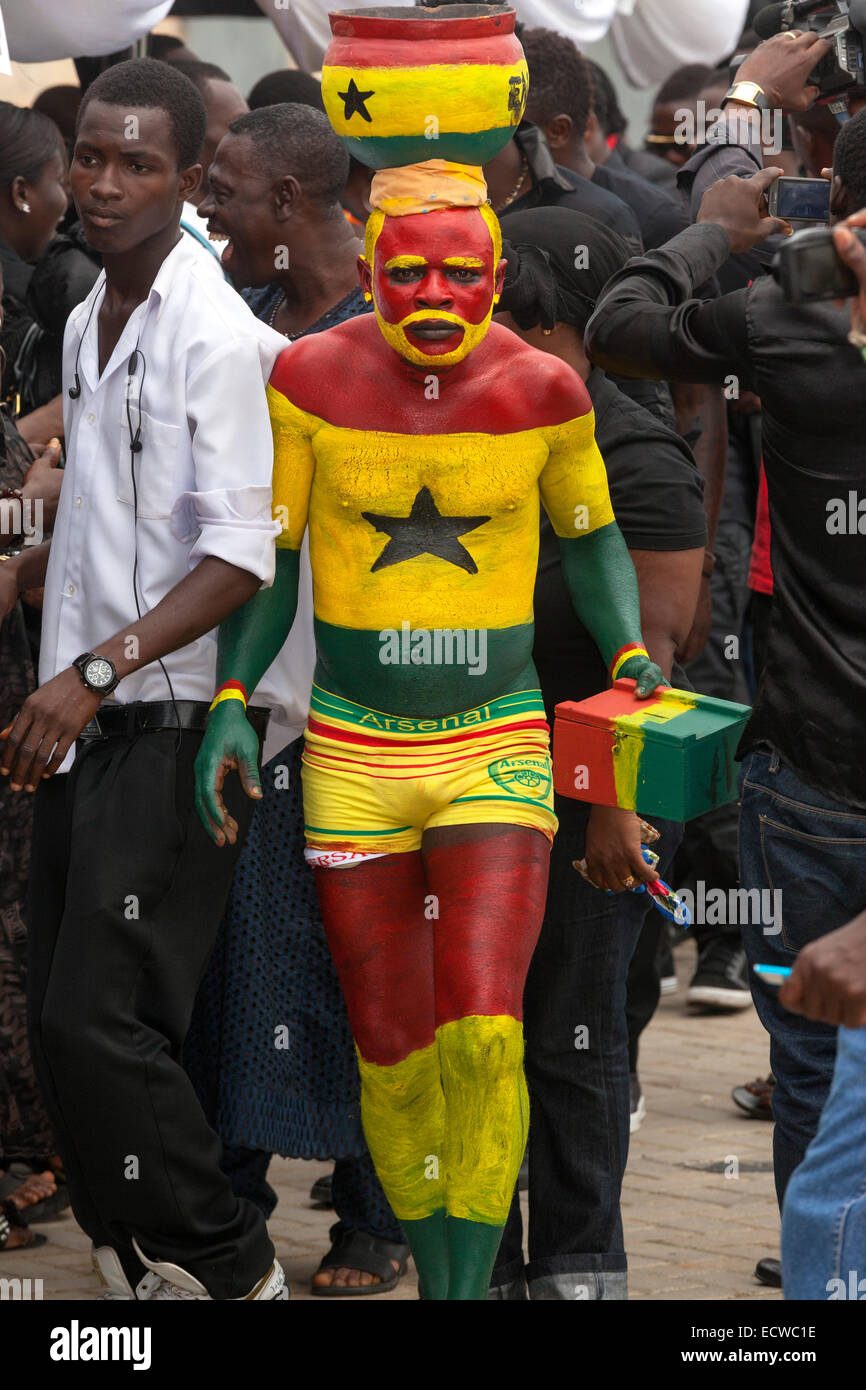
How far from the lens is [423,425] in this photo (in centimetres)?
415

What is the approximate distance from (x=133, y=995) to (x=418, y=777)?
740 millimetres

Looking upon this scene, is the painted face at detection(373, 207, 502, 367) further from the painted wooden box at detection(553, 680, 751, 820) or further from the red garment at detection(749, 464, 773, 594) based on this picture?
the red garment at detection(749, 464, 773, 594)

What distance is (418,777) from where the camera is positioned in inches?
164

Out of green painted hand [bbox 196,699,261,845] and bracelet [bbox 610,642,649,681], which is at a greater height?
bracelet [bbox 610,642,649,681]

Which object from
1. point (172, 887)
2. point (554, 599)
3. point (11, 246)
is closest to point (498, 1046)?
point (172, 887)

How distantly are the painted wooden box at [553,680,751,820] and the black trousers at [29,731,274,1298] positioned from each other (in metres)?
0.77

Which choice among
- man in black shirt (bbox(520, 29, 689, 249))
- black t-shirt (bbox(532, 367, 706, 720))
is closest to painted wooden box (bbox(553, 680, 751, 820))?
black t-shirt (bbox(532, 367, 706, 720))

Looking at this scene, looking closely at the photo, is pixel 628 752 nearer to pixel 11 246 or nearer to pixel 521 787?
pixel 521 787

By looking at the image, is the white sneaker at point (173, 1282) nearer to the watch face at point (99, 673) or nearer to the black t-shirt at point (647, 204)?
the watch face at point (99, 673)

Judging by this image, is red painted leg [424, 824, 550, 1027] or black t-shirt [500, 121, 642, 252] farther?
black t-shirt [500, 121, 642, 252]

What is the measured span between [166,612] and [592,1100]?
1405 millimetres

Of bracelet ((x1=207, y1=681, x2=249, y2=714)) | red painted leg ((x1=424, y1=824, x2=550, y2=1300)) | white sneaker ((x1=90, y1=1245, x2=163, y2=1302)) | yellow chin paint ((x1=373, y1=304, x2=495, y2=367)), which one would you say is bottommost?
white sneaker ((x1=90, y1=1245, x2=163, y2=1302))

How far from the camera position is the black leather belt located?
440cm
